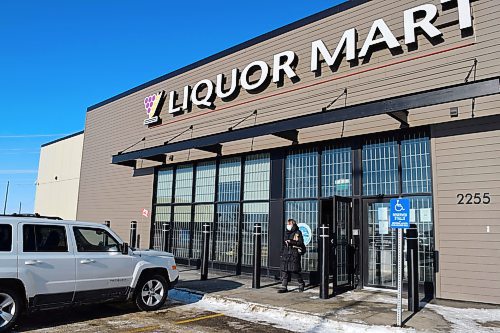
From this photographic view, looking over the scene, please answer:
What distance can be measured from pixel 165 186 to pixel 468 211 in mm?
11701

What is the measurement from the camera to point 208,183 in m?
15.9

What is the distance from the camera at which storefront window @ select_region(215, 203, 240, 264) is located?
1442 centimetres

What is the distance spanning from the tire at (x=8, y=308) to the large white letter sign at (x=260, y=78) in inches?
368

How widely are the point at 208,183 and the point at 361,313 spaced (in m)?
8.86

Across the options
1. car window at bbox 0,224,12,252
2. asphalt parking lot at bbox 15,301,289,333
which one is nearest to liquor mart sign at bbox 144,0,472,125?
asphalt parking lot at bbox 15,301,289,333

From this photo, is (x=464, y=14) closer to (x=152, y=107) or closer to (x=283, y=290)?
(x=283, y=290)

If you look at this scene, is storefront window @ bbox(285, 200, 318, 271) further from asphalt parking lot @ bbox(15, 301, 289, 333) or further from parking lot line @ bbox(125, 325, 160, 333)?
parking lot line @ bbox(125, 325, 160, 333)

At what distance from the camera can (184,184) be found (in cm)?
1684

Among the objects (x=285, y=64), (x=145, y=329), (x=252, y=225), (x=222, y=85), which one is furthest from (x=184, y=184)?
(x=145, y=329)

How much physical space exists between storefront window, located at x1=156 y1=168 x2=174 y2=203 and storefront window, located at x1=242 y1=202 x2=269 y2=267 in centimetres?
437

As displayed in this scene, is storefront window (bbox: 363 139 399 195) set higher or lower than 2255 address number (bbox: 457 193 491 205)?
higher

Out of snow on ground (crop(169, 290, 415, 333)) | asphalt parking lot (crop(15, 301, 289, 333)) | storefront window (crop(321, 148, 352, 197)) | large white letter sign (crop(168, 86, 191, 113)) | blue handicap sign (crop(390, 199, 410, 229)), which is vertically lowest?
asphalt parking lot (crop(15, 301, 289, 333))

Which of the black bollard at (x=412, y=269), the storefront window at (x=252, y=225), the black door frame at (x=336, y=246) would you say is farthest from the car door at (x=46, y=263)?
the storefront window at (x=252, y=225)

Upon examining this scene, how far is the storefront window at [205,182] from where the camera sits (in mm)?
15688
